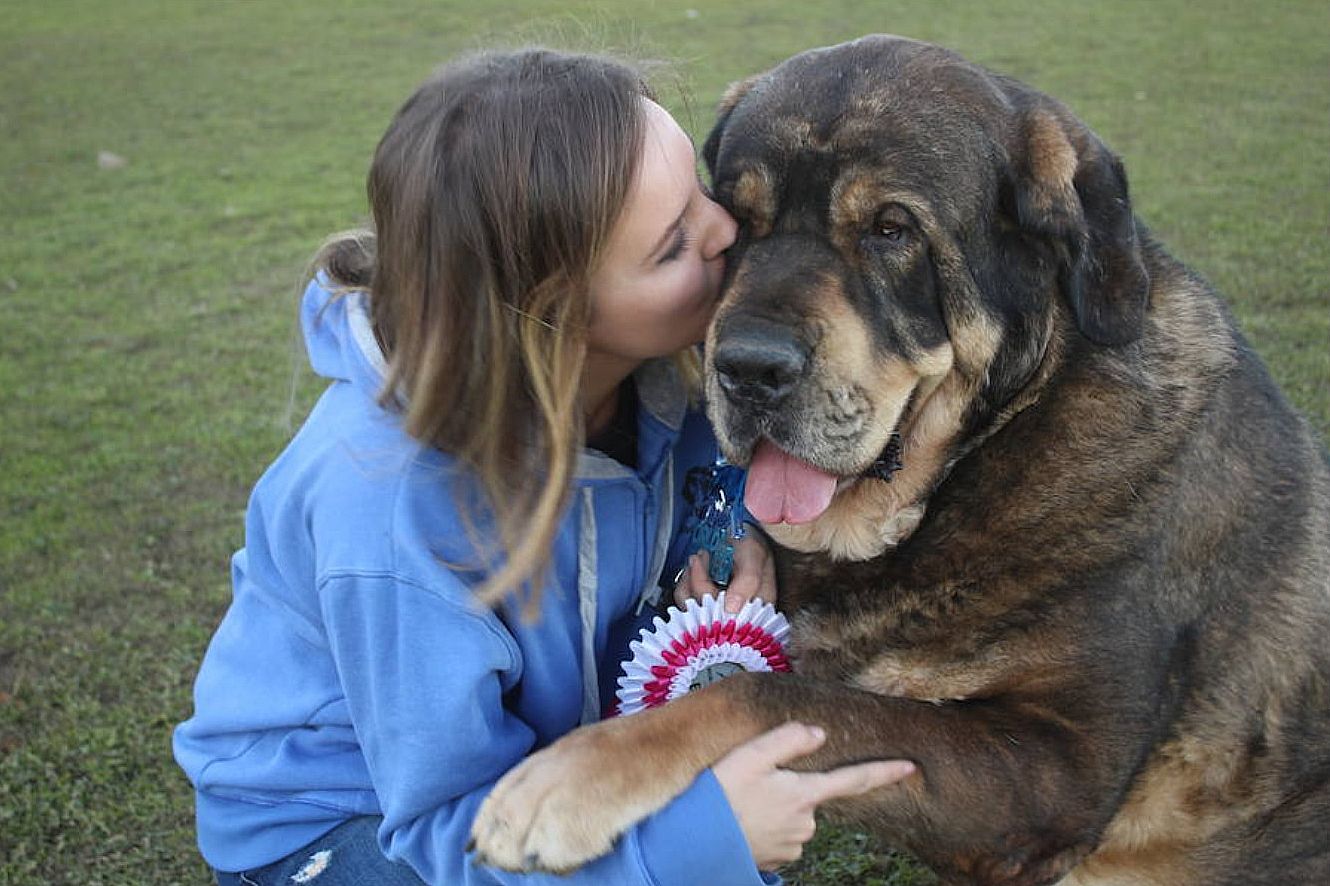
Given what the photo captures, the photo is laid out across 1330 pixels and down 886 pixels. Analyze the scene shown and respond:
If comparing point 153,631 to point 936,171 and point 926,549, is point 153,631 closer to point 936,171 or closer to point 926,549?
point 926,549

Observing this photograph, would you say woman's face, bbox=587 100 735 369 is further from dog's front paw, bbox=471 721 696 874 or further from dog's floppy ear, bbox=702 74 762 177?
dog's front paw, bbox=471 721 696 874

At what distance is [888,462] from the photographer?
2568 mm

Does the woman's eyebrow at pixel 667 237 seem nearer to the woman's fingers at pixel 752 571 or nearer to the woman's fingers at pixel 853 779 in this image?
the woman's fingers at pixel 752 571

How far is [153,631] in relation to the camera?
4.42 metres

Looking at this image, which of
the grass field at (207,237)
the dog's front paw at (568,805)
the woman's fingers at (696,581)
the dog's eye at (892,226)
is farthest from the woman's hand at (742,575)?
the grass field at (207,237)

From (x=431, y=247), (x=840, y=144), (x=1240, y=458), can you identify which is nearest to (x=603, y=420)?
(x=431, y=247)

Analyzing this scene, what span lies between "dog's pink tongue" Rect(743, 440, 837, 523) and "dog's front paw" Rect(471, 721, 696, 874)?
56 cm

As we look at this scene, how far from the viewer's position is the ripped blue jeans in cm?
262

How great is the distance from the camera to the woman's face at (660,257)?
2.51m

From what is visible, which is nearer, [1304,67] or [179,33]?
[1304,67]

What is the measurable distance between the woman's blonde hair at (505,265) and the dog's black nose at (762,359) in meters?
0.31

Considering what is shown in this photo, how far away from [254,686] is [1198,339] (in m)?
1.99

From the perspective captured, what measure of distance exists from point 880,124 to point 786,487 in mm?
684

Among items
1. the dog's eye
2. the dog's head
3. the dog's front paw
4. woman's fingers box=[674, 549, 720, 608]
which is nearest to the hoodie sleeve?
the dog's front paw
